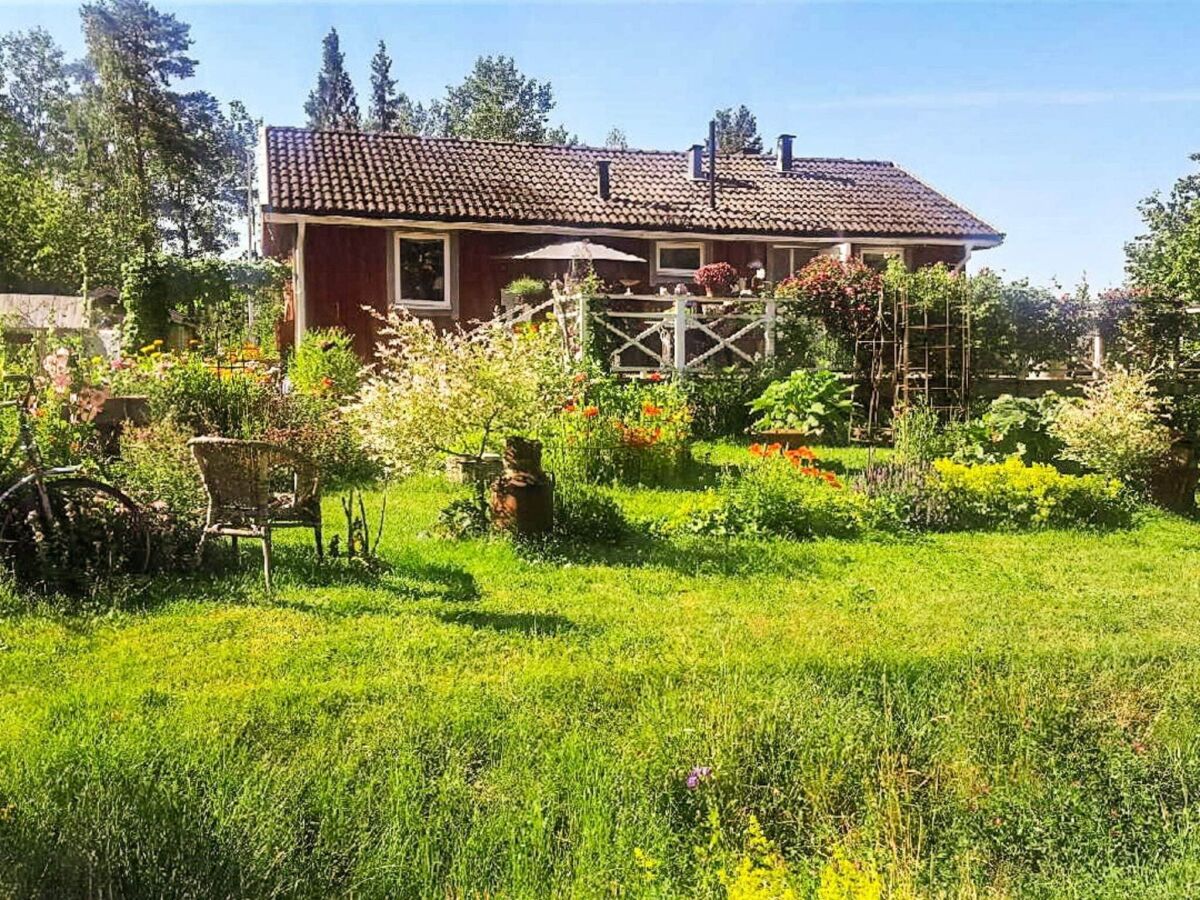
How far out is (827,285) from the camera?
14.8 m

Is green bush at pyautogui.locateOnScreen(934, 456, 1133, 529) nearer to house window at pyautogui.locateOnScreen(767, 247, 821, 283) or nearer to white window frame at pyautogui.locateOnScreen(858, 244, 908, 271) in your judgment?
house window at pyautogui.locateOnScreen(767, 247, 821, 283)

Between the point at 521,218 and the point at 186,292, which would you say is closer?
the point at 521,218

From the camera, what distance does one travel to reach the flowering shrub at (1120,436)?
33.3 ft

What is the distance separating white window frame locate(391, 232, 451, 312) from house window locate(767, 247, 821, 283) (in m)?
6.71

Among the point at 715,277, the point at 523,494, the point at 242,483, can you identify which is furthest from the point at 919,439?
the point at 715,277

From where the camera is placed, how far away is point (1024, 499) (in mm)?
9141

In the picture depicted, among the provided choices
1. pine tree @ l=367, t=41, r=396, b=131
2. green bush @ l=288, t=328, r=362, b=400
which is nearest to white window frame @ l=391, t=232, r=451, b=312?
green bush @ l=288, t=328, r=362, b=400

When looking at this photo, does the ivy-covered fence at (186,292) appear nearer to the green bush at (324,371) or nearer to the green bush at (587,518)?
the green bush at (324,371)

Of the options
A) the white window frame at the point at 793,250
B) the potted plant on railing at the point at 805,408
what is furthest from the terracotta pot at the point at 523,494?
the white window frame at the point at 793,250

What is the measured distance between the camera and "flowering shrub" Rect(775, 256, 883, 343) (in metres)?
14.5

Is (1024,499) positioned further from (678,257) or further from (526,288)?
(678,257)

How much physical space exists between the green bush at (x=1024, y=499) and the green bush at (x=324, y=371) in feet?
24.0

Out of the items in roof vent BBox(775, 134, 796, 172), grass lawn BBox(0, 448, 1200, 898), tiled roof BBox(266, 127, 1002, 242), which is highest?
roof vent BBox(775, 134, 796, 172)

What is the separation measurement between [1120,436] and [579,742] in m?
8.31
